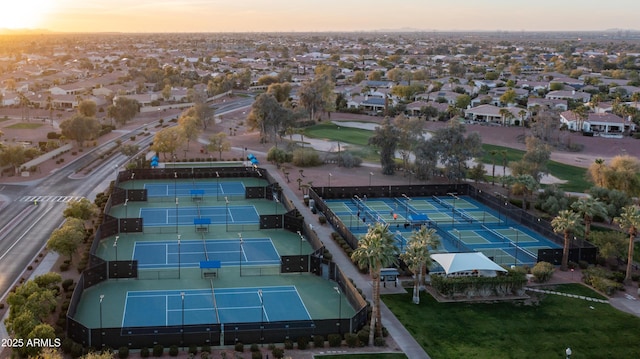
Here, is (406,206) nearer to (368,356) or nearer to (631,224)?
(631,224)

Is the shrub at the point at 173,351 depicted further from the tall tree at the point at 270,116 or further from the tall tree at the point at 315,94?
the tall tree at the point at 315,94

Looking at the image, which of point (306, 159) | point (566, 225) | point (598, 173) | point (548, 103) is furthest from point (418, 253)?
point (548, 103)

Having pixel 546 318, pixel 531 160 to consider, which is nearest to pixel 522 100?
pixel 531 160

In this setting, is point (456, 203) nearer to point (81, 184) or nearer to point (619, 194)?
point (619, 194)

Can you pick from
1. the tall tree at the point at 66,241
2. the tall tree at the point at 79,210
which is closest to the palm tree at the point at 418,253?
the tall tree at the point at 66,241

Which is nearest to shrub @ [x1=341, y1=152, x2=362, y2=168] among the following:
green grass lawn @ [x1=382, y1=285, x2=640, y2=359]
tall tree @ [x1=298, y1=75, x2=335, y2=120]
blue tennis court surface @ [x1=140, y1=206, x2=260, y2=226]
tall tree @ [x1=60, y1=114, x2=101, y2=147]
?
blue tennis court surface @ [x1=140, y1=206, x2=260, y2=226]
